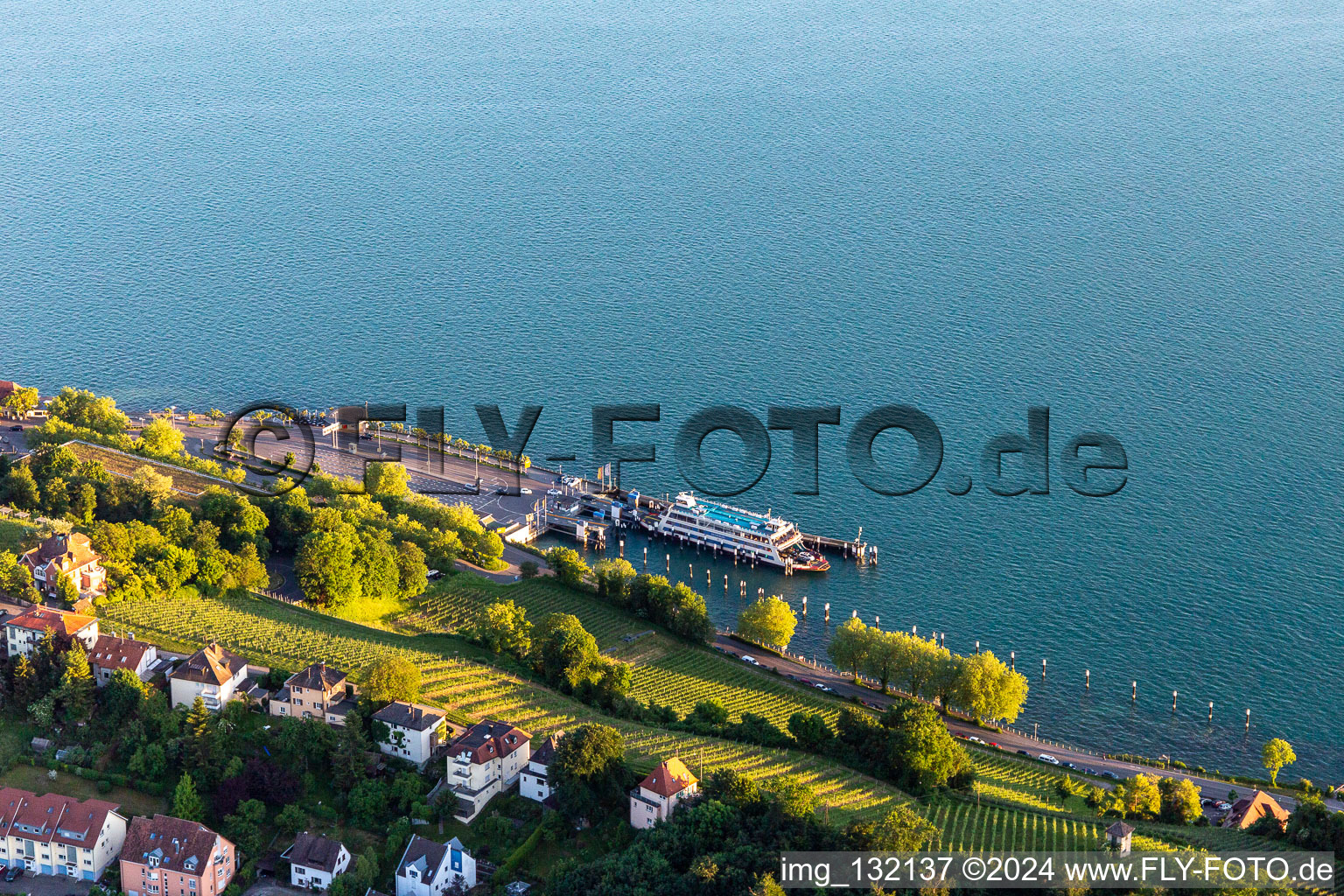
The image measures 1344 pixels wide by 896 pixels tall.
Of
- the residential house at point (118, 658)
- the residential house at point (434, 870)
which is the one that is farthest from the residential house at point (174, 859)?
the residential house at point (118, 658)

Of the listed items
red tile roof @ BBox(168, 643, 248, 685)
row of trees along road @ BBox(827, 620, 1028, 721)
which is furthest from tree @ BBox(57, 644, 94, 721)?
row of trees along road @ BBox(827, 620, 1028, 721)

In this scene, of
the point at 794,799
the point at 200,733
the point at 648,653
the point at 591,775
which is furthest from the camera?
the point at 648,653

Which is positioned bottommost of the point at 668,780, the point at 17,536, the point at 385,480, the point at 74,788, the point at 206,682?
the point at 74,788

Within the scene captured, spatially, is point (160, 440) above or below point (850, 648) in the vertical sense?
above

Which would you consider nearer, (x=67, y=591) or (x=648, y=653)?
(x=67, y=591)

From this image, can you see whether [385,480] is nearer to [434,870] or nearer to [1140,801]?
[434,870]

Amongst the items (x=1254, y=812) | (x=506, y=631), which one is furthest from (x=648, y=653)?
(x=1254, y=812)

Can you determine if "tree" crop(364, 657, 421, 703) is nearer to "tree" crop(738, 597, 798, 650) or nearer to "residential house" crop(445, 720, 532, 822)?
"residential house" crop(445, 720, 532, 822)
